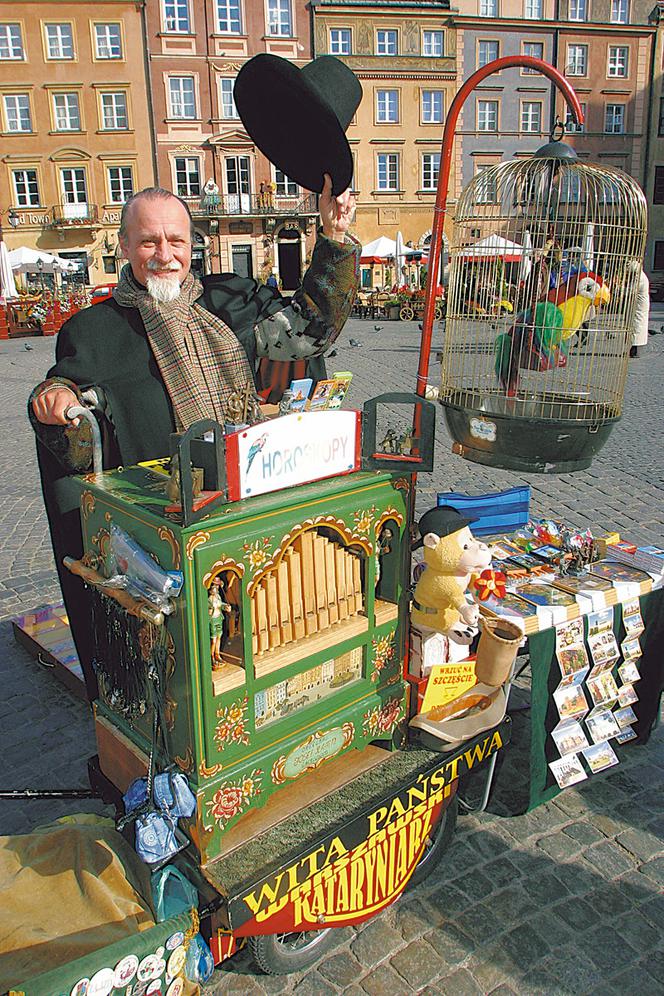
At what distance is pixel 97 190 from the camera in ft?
94.1

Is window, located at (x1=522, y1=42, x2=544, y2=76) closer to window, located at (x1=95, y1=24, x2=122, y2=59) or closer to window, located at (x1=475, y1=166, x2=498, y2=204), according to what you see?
window, located at (x1=95, y1=24, x2=122, y2=59)

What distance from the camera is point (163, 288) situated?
244 cm

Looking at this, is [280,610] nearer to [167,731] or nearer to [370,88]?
A: [167,731]

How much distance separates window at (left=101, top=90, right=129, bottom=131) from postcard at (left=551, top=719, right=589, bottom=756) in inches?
1216

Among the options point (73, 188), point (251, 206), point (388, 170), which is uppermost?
point (388, 170)

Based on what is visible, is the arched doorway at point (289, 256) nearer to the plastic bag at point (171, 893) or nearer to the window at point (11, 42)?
the window at point (11, 42)

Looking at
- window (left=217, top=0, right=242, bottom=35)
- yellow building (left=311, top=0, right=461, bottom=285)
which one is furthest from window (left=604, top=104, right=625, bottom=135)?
window (left=217, top=0, right=242, bottom=35)

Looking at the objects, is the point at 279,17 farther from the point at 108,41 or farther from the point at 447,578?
the point at 447,578

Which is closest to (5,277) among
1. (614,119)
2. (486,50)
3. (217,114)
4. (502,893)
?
(217,114)

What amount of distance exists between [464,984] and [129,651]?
138 cm

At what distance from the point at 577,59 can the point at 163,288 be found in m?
35.0

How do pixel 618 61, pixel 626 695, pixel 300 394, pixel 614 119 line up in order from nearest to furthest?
pixel 300 394
pixel 626 695
pixel 618 61
pixel 614 119

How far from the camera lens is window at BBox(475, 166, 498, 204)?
328 centimetres

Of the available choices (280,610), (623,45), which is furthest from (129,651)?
(623,45)
